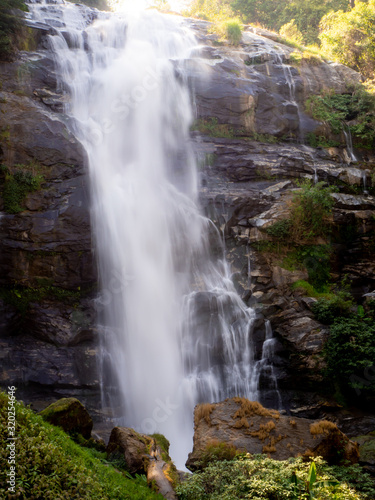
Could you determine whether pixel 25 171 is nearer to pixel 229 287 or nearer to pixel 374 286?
pixel 229 287

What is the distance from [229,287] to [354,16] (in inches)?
750

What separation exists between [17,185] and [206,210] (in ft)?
22.6

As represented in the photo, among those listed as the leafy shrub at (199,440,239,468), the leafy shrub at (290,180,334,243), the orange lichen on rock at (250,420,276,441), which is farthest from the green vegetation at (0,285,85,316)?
the leafy shrub at (290,180,334,243)

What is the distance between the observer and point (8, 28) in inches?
608

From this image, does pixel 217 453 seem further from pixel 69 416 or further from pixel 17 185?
pixel 17 185

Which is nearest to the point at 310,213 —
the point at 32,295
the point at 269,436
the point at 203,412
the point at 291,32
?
the point at 203,412

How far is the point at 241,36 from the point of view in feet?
70.5

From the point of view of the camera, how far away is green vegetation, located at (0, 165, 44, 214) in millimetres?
12445

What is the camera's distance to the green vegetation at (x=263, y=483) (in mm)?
4816

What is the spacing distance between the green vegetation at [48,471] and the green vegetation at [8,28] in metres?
15.7

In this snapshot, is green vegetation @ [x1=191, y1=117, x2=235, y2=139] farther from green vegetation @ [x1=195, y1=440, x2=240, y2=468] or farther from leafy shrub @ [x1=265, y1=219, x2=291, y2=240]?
green vegetation @ [x1=195, y1=440, x2=240, y2=468]

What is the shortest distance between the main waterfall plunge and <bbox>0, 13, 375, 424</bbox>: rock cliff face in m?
0.64

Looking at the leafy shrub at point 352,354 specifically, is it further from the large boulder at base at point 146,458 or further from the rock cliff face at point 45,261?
the rock cliff face at point 45,261

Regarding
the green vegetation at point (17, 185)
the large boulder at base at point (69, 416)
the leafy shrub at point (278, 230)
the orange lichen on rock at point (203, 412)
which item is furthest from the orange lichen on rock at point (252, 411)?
the green vegetation at point (17, 185)
